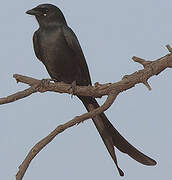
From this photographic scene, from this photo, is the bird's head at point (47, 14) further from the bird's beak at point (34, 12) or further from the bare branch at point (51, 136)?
the bare branch at point (51, 136)

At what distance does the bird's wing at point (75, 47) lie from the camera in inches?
253

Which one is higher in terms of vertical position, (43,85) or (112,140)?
(43,85)

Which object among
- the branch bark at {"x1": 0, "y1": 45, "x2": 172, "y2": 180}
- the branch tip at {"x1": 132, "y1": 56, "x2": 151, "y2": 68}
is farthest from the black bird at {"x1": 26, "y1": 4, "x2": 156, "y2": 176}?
the branch tip at {"x1": 132, "y1": 56, "x2": 151, "y2": 68}

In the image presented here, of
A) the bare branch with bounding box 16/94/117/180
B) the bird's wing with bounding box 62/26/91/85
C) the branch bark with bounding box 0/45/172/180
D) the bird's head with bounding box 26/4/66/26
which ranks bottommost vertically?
the bare branch with bounding box 16/94/117/180

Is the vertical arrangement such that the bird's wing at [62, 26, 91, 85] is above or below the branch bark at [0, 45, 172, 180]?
above

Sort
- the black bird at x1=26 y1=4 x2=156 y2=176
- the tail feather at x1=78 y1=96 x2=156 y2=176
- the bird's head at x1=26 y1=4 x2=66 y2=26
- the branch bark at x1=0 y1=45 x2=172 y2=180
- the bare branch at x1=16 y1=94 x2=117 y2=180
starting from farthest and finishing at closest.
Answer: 1. the bird's head at x1=26 y1=4 x2=66 y2=26
2. the black bird at x1=26 y1=4 x2=156 y2=176
3. the tail feather at x1=78 y1=96 x2=156 y2=176
4. the branch bark at x1=0 y1=45 x2=172 y2=180
5. the bare branch at x1=16 y1=94 x2=117 y2=180

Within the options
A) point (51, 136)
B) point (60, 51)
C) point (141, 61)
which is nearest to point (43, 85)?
point (51, 136)

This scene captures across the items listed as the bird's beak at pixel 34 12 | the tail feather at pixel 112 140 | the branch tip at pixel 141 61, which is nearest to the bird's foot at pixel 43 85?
the branch tip at pixel 141 61

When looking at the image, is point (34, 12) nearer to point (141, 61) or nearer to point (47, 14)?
point (47, 14)

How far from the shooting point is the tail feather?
568 centimetres

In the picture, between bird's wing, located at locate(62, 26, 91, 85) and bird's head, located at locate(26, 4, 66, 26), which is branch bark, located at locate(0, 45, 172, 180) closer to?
bird's wing, located at locate(62, 26, 91, 85)

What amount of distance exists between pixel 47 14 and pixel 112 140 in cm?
167

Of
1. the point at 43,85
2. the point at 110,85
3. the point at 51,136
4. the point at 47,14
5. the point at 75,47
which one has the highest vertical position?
the point at 47,14

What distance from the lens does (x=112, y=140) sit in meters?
6.17
